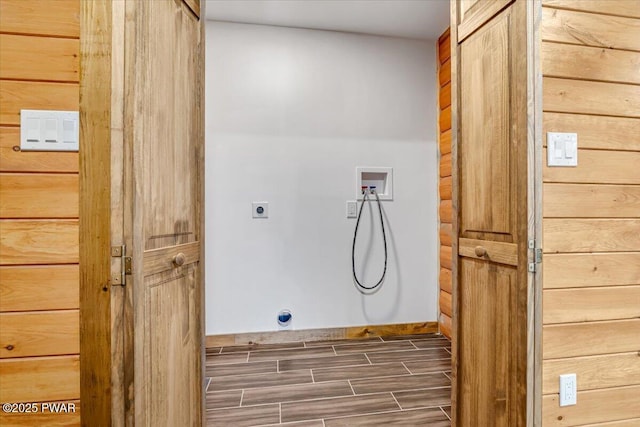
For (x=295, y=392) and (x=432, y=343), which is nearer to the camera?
(x=295, y=392)

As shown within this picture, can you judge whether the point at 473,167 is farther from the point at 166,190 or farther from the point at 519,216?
the point at 166,190

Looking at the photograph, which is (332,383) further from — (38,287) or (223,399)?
(38,287)

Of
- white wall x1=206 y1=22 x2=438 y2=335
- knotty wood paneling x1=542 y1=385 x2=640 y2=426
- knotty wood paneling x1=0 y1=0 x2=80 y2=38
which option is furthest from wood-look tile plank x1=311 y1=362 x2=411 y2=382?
knotty wood paneling x1=0 y1=0 x2=80 y2=38

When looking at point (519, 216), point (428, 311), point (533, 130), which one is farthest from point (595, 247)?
point (428, 311)

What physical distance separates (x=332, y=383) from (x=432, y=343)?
1.05m

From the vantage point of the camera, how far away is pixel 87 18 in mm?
896

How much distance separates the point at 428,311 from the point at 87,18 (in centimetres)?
293

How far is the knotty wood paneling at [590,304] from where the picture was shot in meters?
1.15

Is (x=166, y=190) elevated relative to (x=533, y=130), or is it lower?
lower

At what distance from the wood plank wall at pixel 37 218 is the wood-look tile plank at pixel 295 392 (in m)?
1.16

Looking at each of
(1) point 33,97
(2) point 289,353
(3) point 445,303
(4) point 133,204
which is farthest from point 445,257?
(1) point 33,97

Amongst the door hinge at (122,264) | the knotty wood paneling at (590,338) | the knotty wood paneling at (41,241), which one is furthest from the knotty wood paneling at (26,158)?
the knotty wood paneling at (590,338)

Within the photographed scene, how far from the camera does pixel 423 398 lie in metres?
1.85

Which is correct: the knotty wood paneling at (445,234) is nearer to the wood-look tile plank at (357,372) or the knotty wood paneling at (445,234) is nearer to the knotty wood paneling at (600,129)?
the wood-look tile plank at (357,372)
